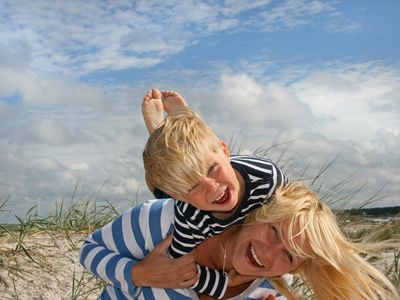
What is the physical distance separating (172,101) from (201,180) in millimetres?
1124

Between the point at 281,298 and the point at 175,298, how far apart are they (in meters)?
0.50

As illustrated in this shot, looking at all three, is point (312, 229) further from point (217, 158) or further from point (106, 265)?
point (106, 265)

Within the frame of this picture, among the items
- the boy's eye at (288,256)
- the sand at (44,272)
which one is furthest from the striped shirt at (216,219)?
the sand at (44,272)

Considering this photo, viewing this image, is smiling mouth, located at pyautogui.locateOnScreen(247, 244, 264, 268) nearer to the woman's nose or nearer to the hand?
the hand

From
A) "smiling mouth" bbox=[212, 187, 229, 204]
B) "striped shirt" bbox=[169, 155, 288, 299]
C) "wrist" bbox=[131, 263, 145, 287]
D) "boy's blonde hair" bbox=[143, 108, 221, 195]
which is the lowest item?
"wrist" bbox=[131, 263, 145, 287]

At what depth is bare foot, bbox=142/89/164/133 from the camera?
11.7 ft

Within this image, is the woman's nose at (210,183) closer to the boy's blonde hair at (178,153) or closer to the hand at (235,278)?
the boy's blonde hair at (178,153)

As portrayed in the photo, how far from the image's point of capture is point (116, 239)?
9.35ft

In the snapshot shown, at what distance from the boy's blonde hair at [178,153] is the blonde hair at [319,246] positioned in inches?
14.7

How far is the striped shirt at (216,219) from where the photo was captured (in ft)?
8.70

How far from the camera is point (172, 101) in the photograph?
3551 mm

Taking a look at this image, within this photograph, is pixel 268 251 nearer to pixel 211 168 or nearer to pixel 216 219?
pixel 216 219

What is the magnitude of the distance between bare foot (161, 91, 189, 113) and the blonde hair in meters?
0.92

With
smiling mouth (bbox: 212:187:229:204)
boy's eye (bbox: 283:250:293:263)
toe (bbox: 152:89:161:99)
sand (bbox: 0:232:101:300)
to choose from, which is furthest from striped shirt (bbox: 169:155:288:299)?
sand (bbox: 0:232:101:300)
